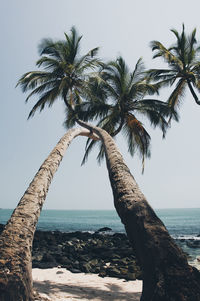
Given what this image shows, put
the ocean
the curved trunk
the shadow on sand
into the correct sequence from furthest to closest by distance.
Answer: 1. the ocean
2. the shadow on sand
3. the curved trunk

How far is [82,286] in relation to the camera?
6.89 m

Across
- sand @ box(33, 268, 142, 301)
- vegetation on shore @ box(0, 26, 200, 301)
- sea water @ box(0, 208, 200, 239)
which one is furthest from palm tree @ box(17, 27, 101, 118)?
sea water @ box(0, 208, 200, 239)

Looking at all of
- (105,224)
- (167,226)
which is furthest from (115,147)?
(105,224)

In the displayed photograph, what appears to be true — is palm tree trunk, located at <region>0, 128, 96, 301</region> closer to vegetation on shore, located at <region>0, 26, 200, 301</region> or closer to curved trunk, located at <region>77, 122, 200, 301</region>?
vegetation on shore, located at <region>0, 26, 200, 301</region>

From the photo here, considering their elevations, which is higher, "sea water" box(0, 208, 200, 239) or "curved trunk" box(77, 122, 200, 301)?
"curved trunk" box(77, 122, 200, 301)

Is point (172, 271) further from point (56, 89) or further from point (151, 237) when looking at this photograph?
point (56, 89)

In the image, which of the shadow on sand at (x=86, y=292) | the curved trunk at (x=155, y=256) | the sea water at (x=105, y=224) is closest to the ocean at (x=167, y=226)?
the sea water at (x=105, y=224)

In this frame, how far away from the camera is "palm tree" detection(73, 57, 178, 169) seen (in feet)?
41.7

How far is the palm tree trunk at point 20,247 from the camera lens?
8.82ft

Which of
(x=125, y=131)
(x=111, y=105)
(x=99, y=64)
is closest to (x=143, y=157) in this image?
(x=125, y=131)

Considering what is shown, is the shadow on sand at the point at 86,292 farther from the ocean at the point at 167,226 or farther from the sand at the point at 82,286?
the ocean at the point at 167,226

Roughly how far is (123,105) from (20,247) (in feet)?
35.0

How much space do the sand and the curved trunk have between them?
2.83 meters

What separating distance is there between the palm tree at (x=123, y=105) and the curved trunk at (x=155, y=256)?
899 centimetres
